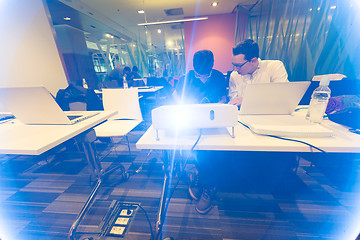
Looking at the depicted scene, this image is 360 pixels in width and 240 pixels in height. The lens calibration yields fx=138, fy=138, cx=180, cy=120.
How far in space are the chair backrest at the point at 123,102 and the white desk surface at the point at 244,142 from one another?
1206 millimetres

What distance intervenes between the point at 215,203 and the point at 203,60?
140cm

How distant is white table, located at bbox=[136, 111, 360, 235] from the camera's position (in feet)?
1.99

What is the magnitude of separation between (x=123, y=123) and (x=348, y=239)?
2.31 metres

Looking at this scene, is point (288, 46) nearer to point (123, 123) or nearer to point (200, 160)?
point (200, 160)

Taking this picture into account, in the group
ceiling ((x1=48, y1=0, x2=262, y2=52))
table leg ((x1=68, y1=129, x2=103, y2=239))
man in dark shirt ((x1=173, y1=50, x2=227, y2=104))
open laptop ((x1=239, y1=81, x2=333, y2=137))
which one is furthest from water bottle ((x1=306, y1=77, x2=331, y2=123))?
ceiling ((x1=48, y1=0, x2=262, y2=52))

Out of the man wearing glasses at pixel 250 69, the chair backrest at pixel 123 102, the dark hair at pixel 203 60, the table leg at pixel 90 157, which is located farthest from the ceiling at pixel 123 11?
the table leg at pixel 90 157

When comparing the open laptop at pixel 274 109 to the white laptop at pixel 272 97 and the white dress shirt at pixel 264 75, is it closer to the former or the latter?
the white laptop at pixel 272 97

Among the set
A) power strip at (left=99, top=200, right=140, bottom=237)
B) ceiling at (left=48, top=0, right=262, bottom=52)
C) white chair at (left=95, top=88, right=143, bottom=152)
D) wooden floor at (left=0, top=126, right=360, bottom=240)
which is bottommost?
wooden floor at (left=0, top=126, right=360, bottom=240)

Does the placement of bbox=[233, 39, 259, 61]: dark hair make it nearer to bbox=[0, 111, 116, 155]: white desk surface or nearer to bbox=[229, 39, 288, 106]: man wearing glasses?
bbox=[229, 39, 288, 106]: man wearing glasses

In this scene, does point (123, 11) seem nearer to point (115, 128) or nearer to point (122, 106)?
point (122, 106)

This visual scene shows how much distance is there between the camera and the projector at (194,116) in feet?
2.15

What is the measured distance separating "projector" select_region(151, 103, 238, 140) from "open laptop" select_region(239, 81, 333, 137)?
0.19 metres

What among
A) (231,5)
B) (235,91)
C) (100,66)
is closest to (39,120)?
(235,91)

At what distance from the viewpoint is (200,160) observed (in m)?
1.15
